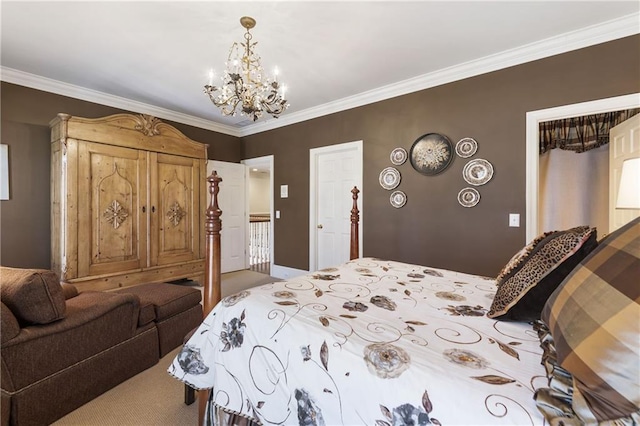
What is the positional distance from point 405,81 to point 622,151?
210cm

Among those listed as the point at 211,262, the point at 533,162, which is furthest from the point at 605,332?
the point at 533,162

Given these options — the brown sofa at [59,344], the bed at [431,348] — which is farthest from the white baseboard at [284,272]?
the bed at [431,348]

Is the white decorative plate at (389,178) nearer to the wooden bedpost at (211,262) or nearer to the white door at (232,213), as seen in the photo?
the wooden bedpost at (211,262)

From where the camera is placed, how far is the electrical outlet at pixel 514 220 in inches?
103

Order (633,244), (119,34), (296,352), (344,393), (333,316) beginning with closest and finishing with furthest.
Answer: (633,244) → (344,393) → (296,352) → (333,316) → (119,34)

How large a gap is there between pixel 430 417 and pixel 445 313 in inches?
21.2

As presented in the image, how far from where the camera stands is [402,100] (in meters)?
3.33

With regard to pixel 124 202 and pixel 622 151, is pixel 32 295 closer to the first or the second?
pixel 124 202

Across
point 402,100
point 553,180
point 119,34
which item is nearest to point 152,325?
point 119,34

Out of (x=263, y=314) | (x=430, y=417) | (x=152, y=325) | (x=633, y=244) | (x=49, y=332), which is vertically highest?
(x=633, y=244)

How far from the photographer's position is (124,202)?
3264 millimetres

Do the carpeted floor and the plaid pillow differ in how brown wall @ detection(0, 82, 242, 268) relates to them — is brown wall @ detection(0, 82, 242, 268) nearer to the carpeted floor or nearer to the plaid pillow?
the carpeted floor

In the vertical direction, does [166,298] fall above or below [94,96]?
below

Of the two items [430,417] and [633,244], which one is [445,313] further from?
[633,244]
